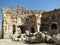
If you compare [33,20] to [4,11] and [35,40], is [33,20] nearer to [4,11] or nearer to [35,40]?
[4,11]

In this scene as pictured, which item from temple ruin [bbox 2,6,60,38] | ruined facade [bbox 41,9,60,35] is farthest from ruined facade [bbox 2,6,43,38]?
ruined facade [bbox 41,9,60,35]

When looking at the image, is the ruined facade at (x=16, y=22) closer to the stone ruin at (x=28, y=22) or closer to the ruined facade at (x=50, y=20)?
the stone ruin at (x=28, y=22)

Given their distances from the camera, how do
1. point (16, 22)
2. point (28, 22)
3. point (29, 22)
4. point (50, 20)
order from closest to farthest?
point (16, 22) < point (29, 22) < point (28, 22) < point (50, 20)

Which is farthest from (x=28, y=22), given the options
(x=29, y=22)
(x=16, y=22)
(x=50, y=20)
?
(x=50, y=20)

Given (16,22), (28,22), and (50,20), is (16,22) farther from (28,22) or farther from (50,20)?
(50,20)

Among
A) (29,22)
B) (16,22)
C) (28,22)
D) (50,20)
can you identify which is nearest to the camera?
(16,22)

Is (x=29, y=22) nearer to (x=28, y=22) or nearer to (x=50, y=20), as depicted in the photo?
(x=28, y=22)

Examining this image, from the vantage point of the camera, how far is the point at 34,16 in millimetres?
25875

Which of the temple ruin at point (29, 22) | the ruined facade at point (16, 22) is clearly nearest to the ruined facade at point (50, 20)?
the temple ruin at point (29, 22)

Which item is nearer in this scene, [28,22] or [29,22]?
[29,22]

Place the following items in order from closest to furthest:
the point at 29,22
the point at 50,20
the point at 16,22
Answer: the point at 16,22 → the point at 29,22 → the point at 50,20

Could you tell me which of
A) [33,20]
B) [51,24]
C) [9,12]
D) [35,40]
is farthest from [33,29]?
[35,40]

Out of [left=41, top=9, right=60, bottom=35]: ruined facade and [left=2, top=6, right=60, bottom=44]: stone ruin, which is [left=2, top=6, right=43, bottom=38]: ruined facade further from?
[left=41, top=9, right=60, bottom=35]: ruined facade

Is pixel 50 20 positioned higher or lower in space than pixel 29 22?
higher
